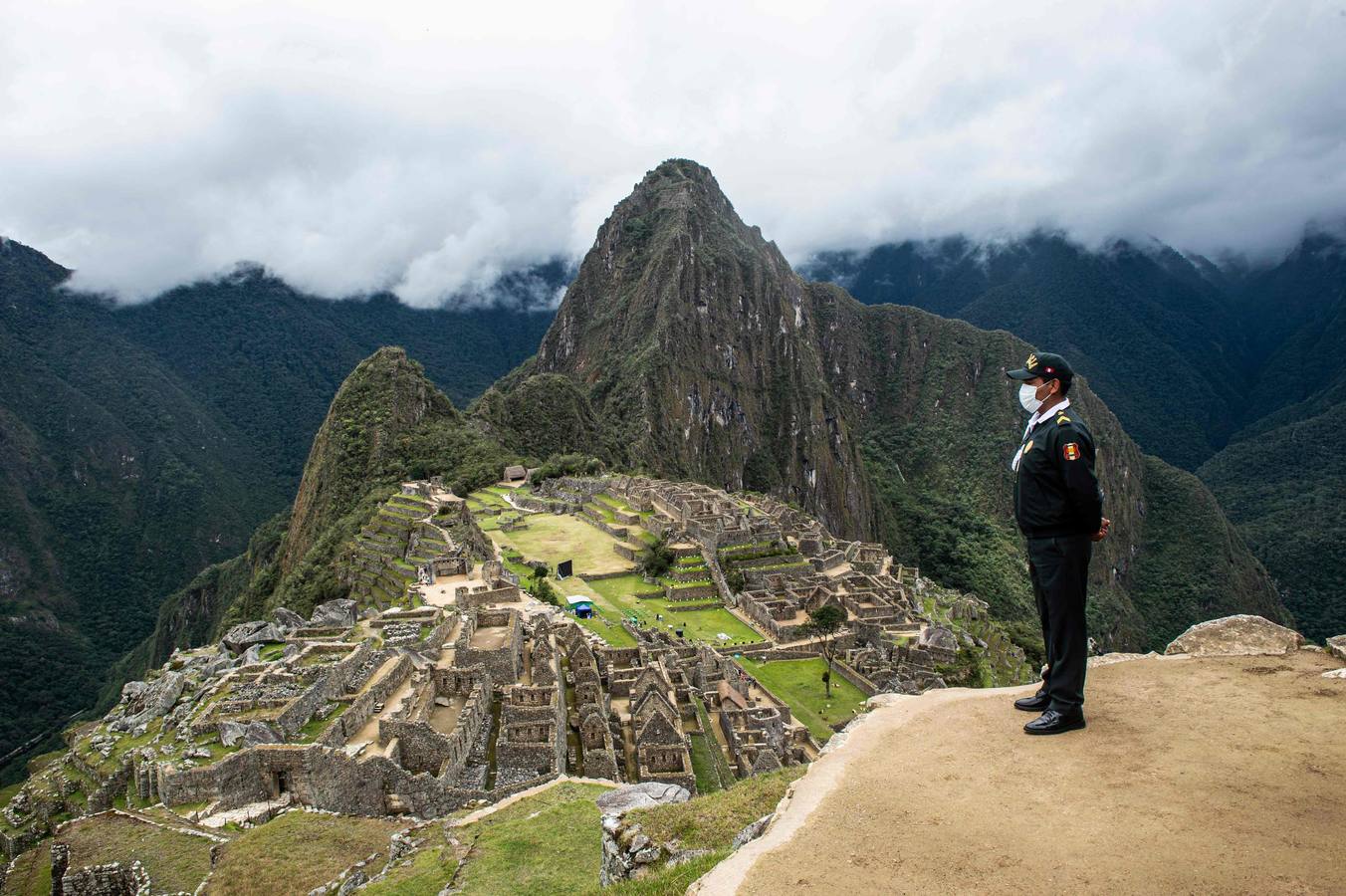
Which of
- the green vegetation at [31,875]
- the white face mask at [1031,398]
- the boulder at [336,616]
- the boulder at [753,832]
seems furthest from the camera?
the boulder at [336,616]

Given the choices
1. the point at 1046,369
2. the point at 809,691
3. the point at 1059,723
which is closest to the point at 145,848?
the point at 1059,723

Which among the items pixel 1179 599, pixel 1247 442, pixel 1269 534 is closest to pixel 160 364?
pixel 1179 599

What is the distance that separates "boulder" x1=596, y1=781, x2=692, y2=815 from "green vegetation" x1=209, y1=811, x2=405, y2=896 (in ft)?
15.9

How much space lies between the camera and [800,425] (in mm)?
160500

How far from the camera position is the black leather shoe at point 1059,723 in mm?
6371

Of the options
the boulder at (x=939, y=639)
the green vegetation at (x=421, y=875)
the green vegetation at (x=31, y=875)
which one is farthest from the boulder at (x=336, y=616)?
the boulder at (x=939, y=639)

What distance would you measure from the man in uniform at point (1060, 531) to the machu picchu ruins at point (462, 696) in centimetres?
478

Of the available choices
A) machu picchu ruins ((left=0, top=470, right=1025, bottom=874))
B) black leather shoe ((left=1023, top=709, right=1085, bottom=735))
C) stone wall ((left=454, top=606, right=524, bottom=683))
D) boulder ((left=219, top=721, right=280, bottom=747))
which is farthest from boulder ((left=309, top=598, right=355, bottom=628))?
black leather shoe ((left=1023, top=709, right=1085, bottom=735))

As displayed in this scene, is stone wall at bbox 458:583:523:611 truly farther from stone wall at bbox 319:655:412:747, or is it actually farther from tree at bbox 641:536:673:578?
tree at bbox 641:536:673:578

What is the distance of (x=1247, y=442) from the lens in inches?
7003

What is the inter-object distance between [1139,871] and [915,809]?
1504mm

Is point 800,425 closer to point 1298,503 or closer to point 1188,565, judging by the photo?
point 1188,565

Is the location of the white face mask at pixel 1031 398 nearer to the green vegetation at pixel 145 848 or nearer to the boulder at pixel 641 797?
the boulder at pixel 641 797

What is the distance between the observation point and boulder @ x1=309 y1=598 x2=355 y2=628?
22125 mm
